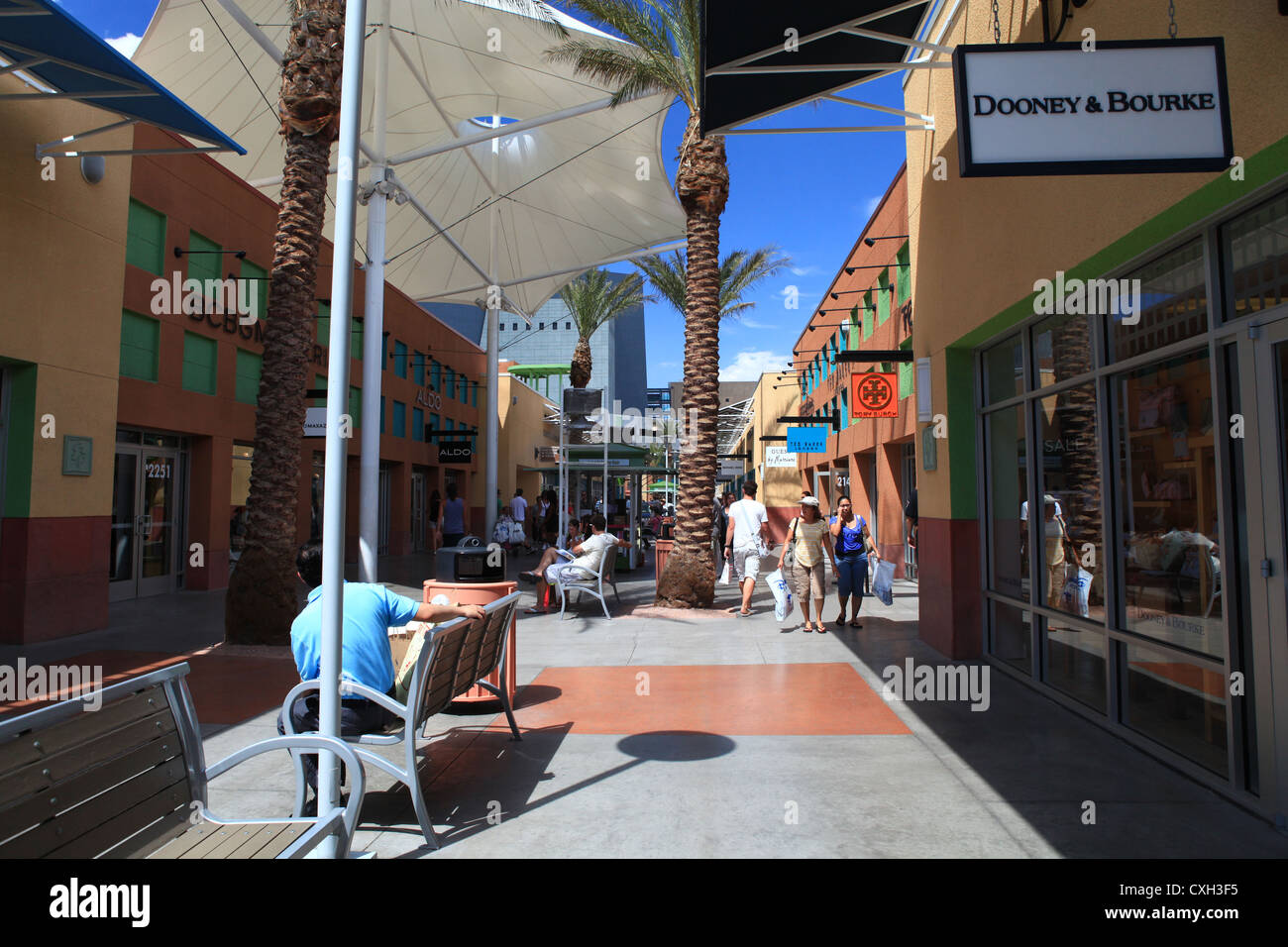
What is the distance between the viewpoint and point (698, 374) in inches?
470

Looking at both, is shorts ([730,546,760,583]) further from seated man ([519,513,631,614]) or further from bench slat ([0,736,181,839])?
bench slat ([0,736,181,839])

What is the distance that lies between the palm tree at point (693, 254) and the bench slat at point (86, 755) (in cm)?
911

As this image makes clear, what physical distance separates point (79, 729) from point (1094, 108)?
15.4ft

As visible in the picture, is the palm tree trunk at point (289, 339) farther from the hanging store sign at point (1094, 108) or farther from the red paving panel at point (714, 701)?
the hanging store sign at point (1094, 108)

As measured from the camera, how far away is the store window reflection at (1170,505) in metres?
4.32

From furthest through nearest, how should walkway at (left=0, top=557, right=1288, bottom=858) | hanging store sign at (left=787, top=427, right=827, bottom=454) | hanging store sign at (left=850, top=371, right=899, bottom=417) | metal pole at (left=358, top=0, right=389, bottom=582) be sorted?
hanging store sign at (left=787, top=427, right=827, bottom=454) → hanging store sign at (left=850, top=371, right=899, bottom=417) → metal pole at (left=358, top=0, right=389, bottom=582) → walkway at (left=0, top=557, right=1288, bottom=858)

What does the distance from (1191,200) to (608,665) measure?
5.86 meters

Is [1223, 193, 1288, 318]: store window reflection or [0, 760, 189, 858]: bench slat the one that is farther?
[1223, 193, 1288, 318]: store window reflection

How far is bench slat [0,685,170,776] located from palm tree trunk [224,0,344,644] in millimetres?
6505

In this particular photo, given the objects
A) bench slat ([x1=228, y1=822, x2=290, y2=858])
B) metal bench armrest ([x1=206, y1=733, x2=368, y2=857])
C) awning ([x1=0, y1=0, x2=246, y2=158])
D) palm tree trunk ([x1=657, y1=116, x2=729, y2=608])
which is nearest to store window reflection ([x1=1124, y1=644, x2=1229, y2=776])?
metal bench armrest ([x1=206, y1=733, x2=368, y2=857])

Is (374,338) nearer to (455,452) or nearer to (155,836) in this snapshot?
(155,836)

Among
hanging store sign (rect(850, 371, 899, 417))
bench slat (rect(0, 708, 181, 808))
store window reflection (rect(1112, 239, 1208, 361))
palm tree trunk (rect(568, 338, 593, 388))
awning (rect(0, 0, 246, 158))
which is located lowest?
bench slat (rect(0, 708, 181, 808))

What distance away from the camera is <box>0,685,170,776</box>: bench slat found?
2057mm
